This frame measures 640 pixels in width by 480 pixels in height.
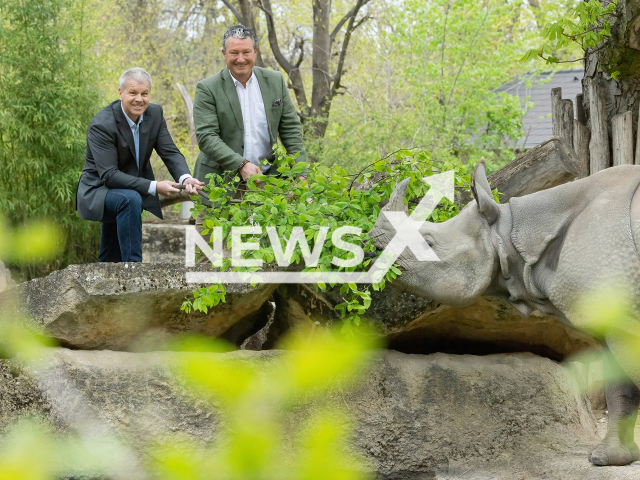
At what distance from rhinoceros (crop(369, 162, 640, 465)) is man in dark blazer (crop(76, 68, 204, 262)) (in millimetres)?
1586

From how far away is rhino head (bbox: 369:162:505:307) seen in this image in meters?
3.26

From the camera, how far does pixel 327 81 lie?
1277cm

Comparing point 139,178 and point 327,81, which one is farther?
point 327,81

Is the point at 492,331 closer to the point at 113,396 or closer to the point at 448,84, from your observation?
the point at 113,396

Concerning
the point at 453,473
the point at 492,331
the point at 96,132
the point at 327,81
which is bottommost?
the point at 453,473

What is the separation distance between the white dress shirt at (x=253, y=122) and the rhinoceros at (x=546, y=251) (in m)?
1.63

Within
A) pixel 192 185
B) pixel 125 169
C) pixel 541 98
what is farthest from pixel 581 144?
pixel 541 98

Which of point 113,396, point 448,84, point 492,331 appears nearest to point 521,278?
point 492,331

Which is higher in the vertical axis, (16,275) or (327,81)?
(327,81)


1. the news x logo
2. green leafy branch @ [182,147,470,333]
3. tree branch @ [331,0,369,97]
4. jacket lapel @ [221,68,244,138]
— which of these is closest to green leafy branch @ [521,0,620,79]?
green leafy branch @ [182,147,470,333]

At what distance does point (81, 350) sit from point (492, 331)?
8.07ft

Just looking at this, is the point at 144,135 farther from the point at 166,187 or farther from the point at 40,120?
the point at 40,120

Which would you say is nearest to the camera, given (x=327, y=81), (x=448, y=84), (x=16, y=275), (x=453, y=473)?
(x=453, y=473)

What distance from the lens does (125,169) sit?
15.4 ft
